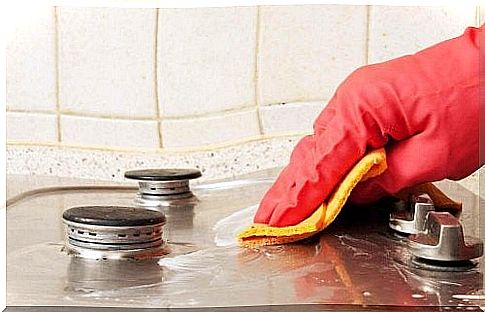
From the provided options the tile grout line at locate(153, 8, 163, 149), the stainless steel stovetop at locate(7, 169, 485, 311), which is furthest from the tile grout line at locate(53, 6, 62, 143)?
the stainless steel stovetop at locate(7, 169, 485, 311)

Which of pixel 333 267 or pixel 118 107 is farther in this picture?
pixel 118 107

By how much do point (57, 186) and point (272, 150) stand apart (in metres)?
0.26

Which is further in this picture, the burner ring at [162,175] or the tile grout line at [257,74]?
the tile grout line at [257,74]

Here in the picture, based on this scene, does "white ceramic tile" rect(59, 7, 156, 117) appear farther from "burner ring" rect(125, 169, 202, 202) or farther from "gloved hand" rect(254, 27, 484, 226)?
"gloved hand" rect(254, 27, 484, 226)

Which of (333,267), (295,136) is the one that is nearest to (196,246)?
(333,267)

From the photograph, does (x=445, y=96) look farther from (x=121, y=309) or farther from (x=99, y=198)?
(x=99, y=198)

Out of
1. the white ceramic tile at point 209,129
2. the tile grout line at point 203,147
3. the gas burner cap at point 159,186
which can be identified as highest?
the white ceramic tile at point 209,129

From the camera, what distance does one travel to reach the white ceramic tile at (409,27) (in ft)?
3.55

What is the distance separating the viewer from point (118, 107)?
109cm

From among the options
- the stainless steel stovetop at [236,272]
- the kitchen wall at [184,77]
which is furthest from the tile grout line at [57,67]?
the stainless steel stovetop at [236,272]

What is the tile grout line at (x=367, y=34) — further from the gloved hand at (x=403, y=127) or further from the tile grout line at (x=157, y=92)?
the gloved hand at (x=403, y=127)

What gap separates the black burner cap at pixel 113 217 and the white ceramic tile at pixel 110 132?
39cm

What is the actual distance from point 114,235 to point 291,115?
1.55 ft

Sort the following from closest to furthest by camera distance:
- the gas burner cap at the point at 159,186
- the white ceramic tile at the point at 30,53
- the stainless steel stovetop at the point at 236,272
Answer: the stainless steel stovetop at the point at 236,272 → the gas burner cap at the point at 159,186 → the white ceramic tile at the point at 30,53
